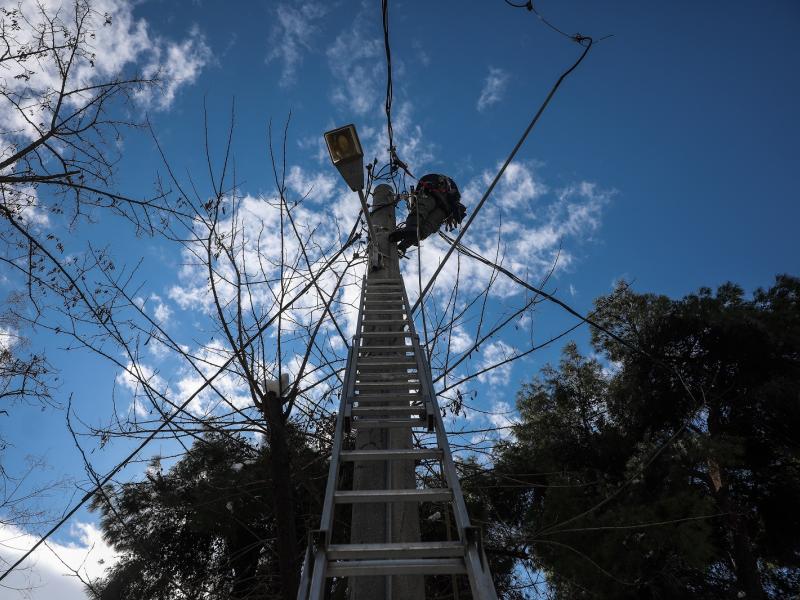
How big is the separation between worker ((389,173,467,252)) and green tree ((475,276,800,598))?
4.58m

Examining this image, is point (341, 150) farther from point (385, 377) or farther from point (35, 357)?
point (35, 357)

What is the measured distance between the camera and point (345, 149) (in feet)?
14.1

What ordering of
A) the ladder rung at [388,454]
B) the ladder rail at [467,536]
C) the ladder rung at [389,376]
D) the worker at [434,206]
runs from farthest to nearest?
1. the worker at [434,206]
2. the ladder rung at [389,376]
3. the ladder rung at [388,454]
4. the ladder rail at [467,536]

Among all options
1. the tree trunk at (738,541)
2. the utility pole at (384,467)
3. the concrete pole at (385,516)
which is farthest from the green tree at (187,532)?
the tree trunk at (738,541)

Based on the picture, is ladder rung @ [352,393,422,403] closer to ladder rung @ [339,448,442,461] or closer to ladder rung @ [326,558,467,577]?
ladder rung @ [339,448,442,461]

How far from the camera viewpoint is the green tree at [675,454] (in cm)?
918

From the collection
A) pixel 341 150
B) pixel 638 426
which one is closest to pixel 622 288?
pixel 638 426

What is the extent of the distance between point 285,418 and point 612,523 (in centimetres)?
868

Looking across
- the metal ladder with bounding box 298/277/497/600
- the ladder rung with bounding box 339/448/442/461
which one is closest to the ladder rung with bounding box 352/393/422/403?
the metal ladder with bounding box 298/277/497/600

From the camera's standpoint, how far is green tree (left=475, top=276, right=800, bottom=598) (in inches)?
361

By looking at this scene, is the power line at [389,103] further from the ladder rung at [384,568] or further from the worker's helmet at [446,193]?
the ladder rung at [384,568]

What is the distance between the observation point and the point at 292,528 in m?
2.42

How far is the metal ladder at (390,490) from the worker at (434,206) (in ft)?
5.05

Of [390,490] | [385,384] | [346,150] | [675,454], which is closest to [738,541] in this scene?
[675,454]
